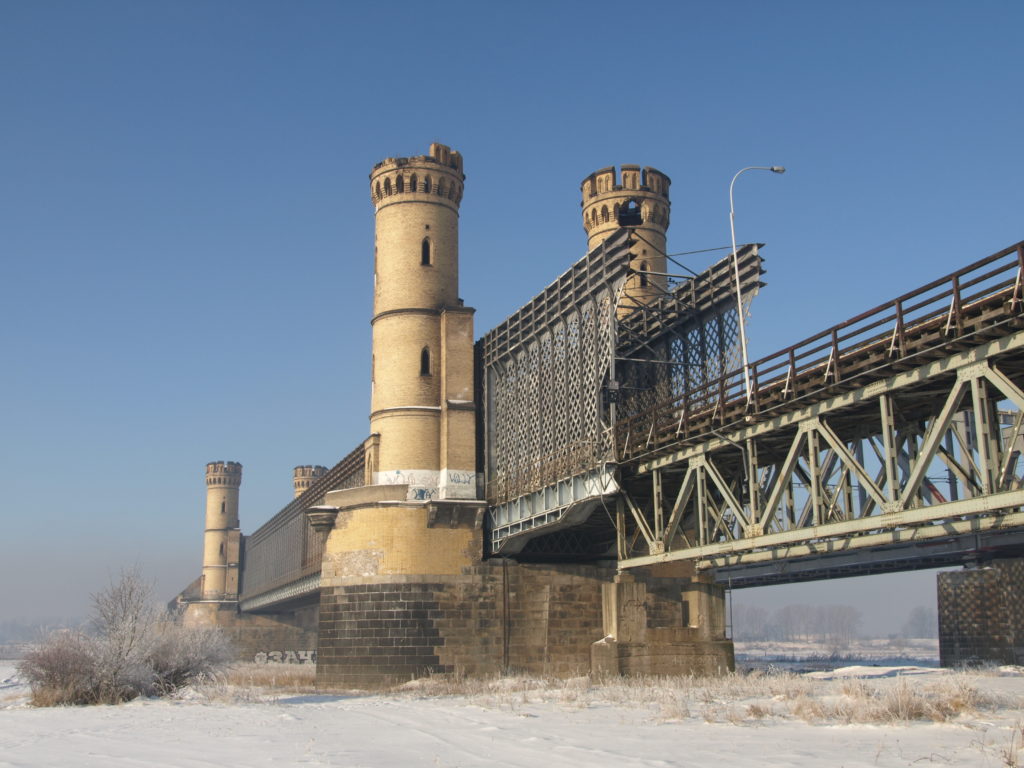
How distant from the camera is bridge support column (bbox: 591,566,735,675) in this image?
30.5 meters

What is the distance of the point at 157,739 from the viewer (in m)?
16.5

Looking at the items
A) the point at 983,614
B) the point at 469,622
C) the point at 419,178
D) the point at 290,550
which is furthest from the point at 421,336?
the point at 290,550

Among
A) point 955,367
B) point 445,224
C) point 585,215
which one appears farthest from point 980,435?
point 585,215

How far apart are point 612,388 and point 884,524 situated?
13.5 m

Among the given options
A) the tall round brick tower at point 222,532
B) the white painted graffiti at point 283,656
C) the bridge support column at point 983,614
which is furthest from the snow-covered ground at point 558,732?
the tall round brick tower at point 222,532

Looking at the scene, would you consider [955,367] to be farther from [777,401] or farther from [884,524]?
[777,401]

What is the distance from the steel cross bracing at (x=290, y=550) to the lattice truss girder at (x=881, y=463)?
2784cm

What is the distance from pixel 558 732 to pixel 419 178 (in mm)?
30402

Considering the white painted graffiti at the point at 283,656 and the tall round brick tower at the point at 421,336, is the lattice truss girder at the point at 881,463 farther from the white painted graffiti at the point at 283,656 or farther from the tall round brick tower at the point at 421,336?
the white painted graffiti at the point at 283,656

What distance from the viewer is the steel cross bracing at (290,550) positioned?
5925 cm

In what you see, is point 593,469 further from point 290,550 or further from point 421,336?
point 290,550

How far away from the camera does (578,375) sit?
36188 mm

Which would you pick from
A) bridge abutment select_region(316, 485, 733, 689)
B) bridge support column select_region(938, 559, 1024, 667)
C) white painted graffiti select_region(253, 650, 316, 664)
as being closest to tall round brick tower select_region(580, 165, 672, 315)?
bridge abutment select_region(316, 485, 733, 689)

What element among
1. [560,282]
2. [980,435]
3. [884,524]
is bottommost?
[884,524]
